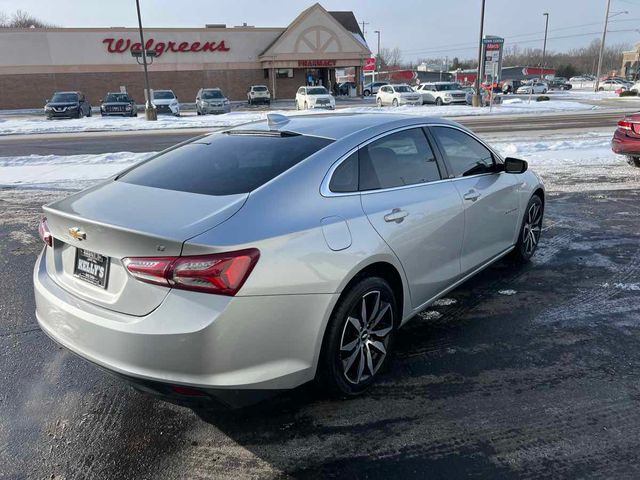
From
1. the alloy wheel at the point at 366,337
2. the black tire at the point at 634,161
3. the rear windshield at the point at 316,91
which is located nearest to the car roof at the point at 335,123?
the alloy wheel at the point at 366,337

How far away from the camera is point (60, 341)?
288 cm

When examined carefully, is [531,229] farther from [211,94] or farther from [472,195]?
[211,94]

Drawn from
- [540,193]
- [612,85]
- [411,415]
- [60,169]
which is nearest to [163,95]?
[60,169]

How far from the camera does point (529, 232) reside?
5387 millimetres

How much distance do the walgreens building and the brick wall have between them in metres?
0.08

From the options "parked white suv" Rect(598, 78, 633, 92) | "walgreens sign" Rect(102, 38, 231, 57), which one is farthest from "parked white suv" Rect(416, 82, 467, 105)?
"parked white suv" Rect(598, 78, 633, 92)

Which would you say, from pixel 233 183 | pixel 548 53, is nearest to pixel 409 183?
pixel 233 183

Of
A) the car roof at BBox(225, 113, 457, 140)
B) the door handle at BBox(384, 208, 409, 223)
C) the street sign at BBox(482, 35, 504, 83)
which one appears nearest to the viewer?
the door handle at BBox(384, 208, 409, 223)

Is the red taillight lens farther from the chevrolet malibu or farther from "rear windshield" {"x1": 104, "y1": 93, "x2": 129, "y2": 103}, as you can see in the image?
→ "rear windshield" {"x1": 104, "y1": 93, "x2": 129, "y2": 103}

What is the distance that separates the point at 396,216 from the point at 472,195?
111 centimetres

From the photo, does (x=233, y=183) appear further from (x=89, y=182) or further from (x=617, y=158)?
(x=617, y=158)

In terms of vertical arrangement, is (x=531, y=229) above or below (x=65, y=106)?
below

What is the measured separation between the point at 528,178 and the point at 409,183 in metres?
2.14

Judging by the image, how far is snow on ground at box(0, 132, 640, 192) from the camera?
958 centimetres
